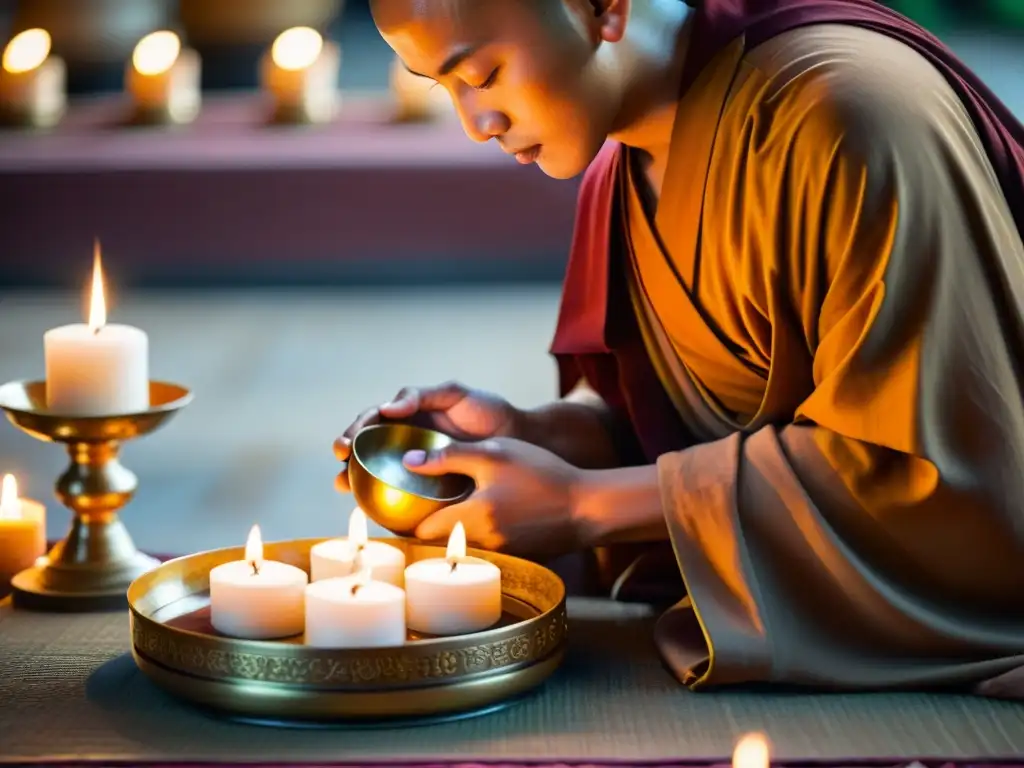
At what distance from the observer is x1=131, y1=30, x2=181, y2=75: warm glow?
488cm

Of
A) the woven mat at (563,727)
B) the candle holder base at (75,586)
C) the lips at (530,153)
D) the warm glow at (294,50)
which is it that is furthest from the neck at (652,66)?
the warm glow at (294,50)

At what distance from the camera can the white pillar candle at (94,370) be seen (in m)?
1.90

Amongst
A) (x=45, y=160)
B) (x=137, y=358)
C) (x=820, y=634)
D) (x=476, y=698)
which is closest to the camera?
(x=476, y=698)

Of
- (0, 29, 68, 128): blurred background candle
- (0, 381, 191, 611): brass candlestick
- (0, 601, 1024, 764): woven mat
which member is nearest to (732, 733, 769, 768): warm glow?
(0, 601, 1024, 764): woven mat

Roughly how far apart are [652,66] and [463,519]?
0.53 metres

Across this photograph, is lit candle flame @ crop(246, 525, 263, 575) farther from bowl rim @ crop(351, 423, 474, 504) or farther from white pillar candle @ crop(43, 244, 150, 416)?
white pillar candle @ crop(43, 244, 150, 416)

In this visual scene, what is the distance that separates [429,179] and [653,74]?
293 centimetres

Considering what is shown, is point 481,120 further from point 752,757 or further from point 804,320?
point 752,757

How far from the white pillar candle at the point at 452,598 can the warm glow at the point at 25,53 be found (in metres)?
3.69

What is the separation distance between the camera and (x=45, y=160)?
467 centimetres

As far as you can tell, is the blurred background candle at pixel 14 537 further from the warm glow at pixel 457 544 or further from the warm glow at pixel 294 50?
the warm glow at pixel 294 50

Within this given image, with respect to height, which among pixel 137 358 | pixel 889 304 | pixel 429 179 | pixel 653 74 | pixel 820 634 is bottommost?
pixel 429 179

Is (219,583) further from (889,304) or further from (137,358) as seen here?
(889,304)

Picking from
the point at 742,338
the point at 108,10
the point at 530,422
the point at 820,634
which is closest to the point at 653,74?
the point at 742,338
